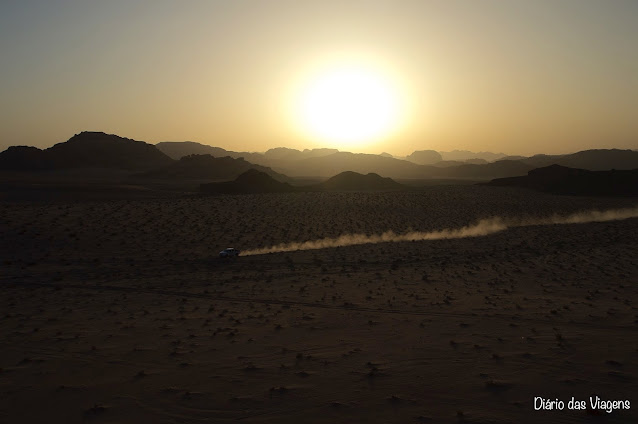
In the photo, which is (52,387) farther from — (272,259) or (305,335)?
(272,259)

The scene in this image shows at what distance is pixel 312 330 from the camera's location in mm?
12828

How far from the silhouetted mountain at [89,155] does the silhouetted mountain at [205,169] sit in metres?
23.8

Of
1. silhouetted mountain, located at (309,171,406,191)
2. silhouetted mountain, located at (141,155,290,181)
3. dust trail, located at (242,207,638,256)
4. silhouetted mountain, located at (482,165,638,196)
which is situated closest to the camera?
dust trail, located at (242,207,638,256)

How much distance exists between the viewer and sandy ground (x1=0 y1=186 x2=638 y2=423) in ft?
28.9

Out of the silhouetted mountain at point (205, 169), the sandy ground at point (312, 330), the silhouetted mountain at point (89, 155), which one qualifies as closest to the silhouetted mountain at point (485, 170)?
the silhouetted mountain at point (205, 169)

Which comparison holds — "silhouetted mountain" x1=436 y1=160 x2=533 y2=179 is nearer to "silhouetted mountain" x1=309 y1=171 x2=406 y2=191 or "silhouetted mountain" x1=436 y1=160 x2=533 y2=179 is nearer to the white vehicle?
"silhouetted mountain" x1=309 y1=171 x2=406 y2=191

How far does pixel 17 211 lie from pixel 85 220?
5.02 m

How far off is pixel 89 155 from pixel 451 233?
140169 mm

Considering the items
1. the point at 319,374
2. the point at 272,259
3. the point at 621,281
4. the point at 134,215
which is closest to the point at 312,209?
the point at 134,215

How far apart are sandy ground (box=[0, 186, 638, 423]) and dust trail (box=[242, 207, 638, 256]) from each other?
6.98 ft

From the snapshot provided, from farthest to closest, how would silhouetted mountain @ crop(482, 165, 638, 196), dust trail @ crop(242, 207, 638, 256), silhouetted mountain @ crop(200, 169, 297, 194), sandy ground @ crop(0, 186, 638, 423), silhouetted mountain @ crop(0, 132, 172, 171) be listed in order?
silhouetted mountain @ crop(0, 132, 172, 171) < silhouetted mountain @ crop(200, 169, 297, 194) < silhouetted mountain @ crop(482, 165, 638, 196) < dust trail @ crop(242, 207, 638, 256) < sandy ground @ crop(0, 186, 638, 423)

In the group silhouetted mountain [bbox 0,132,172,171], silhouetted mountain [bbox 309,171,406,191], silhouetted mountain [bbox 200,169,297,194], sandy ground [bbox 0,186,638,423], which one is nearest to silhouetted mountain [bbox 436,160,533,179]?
silhouetted mountain [bbox 309,171,406,191]

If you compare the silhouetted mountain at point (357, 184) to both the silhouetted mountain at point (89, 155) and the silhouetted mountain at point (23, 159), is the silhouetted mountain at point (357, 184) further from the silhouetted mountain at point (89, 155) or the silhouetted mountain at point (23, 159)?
the silhouetted mountain at point (89, 155)

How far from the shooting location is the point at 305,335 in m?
12.4
